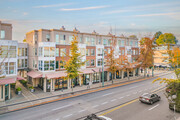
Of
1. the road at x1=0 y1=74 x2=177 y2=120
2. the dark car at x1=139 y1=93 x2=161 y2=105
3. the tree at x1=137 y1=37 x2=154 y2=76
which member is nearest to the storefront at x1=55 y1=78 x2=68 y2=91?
the road at x1=0 y1=74 x2=177 y2=120

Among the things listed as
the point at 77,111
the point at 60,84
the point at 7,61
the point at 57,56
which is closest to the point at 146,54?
the point at 57,56

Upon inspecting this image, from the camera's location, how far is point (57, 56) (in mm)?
27406

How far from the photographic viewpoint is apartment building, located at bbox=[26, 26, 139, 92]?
25739 mm

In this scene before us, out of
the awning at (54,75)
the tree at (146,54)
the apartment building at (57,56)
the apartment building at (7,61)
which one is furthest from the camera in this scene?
the tree at (146,54)

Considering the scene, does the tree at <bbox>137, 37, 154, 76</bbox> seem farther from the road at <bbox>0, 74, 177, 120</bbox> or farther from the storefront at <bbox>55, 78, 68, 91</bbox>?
the storefront at <bbox>55, 78, 68, 91</bbox>

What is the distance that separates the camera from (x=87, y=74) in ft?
105

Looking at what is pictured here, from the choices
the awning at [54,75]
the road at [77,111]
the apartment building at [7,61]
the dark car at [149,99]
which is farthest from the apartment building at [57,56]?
the dark car at [149,99]

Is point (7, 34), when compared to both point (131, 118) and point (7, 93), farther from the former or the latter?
point (131, 118)

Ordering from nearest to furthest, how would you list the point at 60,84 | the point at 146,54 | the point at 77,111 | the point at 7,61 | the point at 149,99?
the point at 77,111 < the point at 149,99 < the point at 7,61 < the point at 60,84 < the point at 146,54

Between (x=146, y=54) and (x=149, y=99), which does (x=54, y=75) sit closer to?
(x=149, y=99)

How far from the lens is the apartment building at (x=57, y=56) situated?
25739 millimetres

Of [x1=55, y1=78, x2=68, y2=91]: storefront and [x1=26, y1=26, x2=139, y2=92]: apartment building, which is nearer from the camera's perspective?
[x1=26, y1=26, x2=139, y2=92]: apartment building

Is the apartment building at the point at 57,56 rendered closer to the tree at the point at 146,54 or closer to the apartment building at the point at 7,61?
the apartment building at the point at 7,61

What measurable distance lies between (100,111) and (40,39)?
63.1ft
